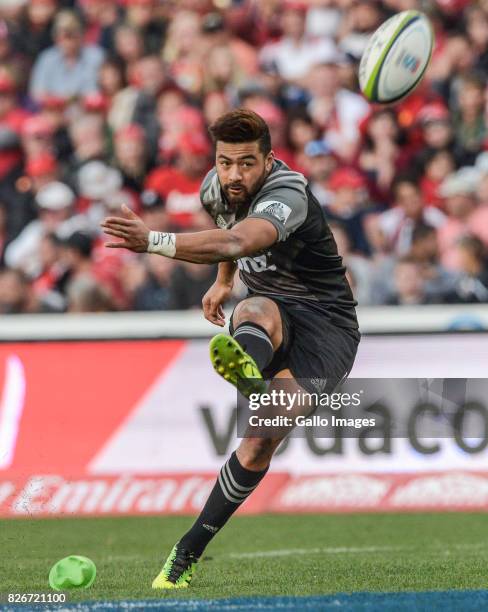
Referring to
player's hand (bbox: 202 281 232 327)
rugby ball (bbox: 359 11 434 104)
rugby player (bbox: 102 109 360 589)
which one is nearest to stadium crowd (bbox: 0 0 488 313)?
rugby ball (bbox: 359 11 434 104)

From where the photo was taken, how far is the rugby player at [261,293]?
5.75 m

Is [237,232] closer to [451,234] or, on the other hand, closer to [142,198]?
[451,234]

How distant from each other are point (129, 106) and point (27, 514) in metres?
8.77

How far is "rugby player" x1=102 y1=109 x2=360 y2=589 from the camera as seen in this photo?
5.75 metres

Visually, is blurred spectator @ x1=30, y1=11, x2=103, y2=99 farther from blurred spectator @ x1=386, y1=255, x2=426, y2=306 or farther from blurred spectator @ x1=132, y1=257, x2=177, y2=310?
blurred spectator @ x1=386, y1=255, x2=426, y2=306

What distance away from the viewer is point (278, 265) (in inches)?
256

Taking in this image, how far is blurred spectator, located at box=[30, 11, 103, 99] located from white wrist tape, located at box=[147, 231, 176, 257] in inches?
374

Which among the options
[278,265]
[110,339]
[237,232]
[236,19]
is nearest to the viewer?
[237,232]

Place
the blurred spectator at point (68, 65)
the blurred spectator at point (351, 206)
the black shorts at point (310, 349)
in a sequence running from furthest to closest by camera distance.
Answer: the blurred spectator at point (68, 65), the blurred spectator at point (351, 206), the black shorts at point (310, 349)

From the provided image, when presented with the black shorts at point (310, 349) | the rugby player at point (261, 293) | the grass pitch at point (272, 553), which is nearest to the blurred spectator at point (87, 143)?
the grass pitch at point (272, 553)

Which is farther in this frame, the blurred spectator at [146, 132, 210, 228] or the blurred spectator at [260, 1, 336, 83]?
the blurred spectator at [260, 1, 336, 83]

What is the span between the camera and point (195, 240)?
5461mm

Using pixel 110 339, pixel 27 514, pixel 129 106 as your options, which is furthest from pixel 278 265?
pixel 129 106

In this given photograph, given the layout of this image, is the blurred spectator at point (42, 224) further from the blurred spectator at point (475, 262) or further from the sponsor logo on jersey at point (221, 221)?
the sponsor logo on jersey at point (221, 221)
